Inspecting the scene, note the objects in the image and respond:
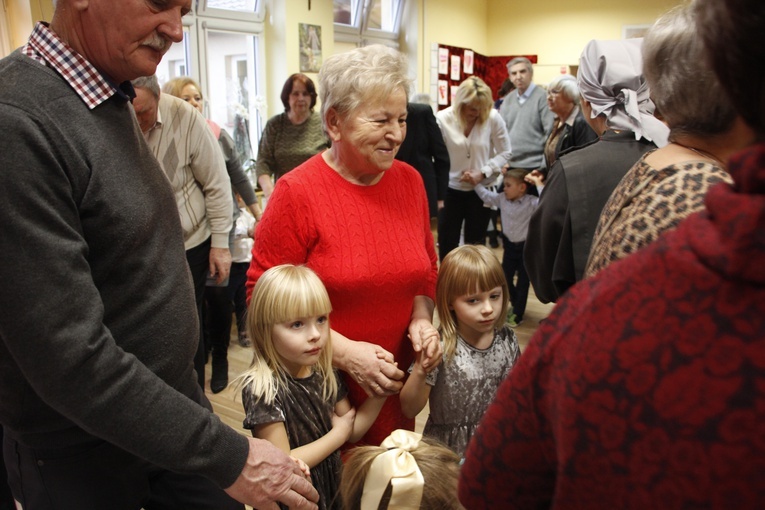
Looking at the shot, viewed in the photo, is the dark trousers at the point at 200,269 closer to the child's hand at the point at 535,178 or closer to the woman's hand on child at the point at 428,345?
the woman's hand on child at the point at 428,345

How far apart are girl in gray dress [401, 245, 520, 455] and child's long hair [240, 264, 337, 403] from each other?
410 millimetres

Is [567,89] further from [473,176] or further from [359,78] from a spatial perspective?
[359,78]

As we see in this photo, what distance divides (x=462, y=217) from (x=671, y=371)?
460 cm

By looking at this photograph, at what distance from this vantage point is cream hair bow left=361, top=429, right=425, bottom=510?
1322 millimetres

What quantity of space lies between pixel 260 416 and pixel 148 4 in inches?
38.9

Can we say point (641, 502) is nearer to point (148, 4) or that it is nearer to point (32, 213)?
point (32, 213)

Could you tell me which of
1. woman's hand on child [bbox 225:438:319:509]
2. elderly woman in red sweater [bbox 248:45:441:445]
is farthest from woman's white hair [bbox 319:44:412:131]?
woman's hand on child [bbox 225:438:319:509]

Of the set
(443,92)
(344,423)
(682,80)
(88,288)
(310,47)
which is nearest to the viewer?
(88,288)

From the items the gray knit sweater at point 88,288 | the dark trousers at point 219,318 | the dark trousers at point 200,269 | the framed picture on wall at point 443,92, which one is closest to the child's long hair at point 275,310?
the gray knit sweater at point 88,288

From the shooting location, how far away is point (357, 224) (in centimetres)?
174

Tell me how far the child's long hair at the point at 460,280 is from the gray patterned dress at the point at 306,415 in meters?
0.40

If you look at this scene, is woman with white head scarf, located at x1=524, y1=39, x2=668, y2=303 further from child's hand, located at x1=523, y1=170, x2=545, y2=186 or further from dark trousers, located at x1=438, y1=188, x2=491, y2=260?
dark trousers, located at x1=438, y1=188, x2=491, y2=260

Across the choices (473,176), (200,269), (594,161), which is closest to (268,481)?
(594,161)

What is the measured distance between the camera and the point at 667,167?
108 centimetres
